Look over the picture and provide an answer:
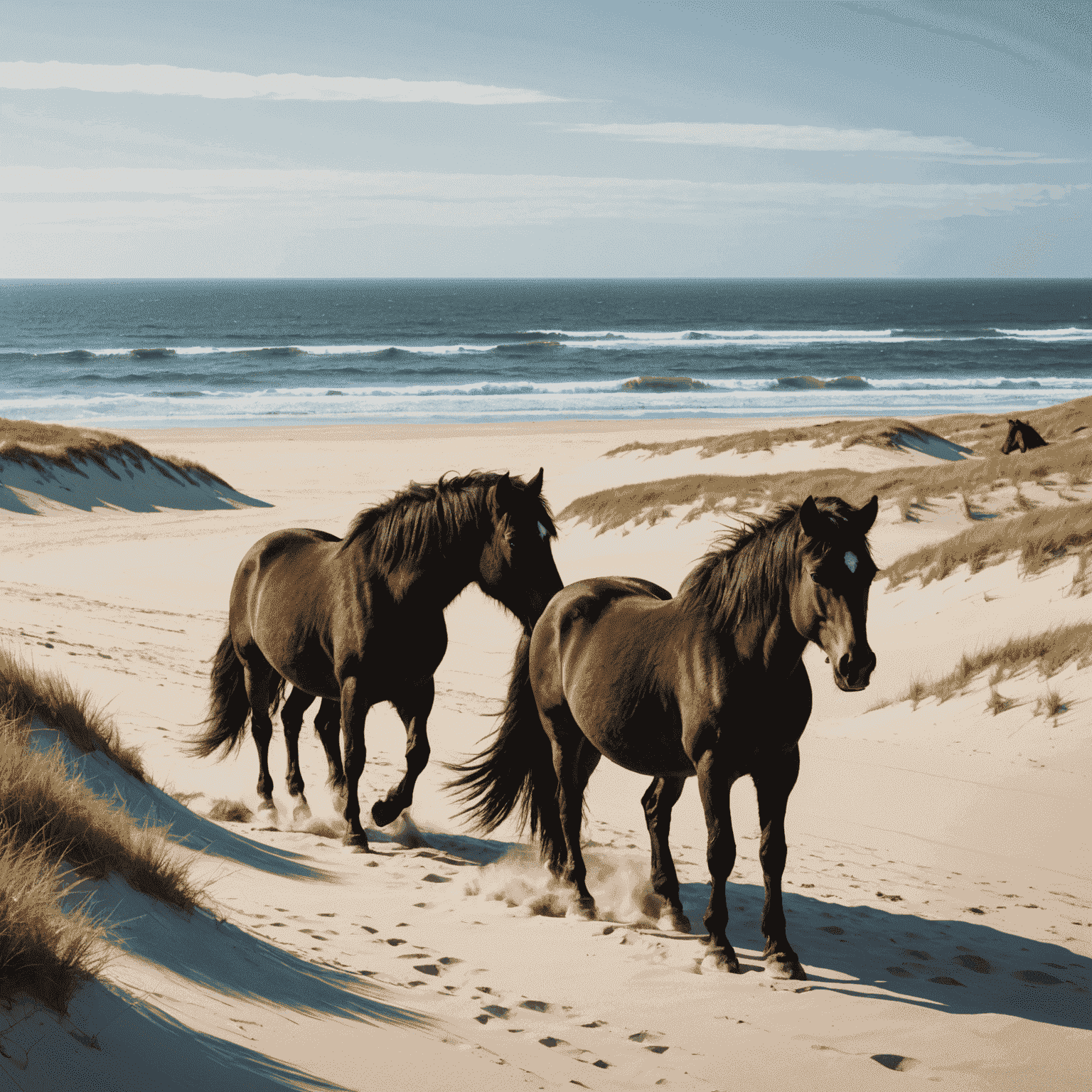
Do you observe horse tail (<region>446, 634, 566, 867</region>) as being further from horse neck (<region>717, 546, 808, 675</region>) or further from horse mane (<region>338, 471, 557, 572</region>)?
horse neck (<region>717, 546, 808, 675</region>)

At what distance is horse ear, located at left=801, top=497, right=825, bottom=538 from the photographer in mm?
4016

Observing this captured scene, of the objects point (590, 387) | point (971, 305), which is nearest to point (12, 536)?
point (590, 387)

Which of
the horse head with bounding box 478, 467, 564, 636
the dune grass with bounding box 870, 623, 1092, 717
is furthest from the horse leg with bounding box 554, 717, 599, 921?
the dune grass with bounding box 870, 623, 1092, 717

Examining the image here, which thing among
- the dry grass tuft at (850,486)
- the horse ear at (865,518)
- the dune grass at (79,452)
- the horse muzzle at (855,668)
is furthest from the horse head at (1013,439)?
the horse muzzle at (855,668)

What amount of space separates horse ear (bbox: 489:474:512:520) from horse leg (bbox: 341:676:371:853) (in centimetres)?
138

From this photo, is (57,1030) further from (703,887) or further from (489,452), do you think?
(489,452)

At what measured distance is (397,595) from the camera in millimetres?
6074

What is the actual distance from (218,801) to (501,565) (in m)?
2.64

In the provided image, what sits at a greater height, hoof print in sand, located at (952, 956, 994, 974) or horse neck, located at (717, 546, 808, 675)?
horse neck, located at (717, 546, 808, 675)

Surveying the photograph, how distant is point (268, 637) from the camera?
687cm

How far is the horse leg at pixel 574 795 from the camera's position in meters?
5.27

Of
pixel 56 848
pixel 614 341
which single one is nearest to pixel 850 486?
pixel 56 848

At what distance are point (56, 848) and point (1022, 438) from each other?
70.6ft

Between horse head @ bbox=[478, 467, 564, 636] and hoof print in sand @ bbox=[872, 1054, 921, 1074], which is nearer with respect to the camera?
hoof print in sand @ bbox=[872, 1054, 921, 1074]
